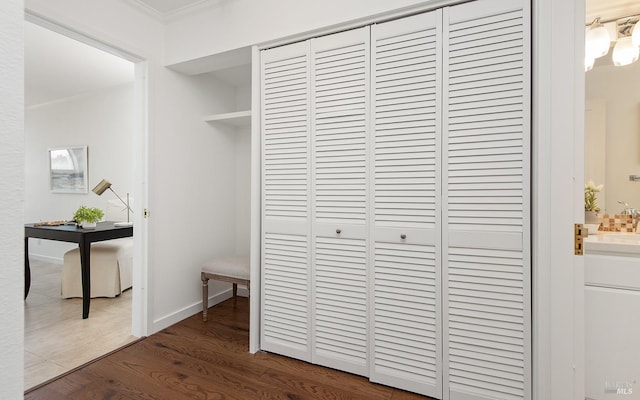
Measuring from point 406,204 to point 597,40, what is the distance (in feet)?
5.37

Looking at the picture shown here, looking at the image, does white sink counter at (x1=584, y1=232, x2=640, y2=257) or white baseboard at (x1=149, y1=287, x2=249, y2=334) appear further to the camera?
white baseboard at (x1=149, y1=287, x2=249, y2=334)

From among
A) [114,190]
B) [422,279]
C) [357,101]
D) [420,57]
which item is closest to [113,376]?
[422,279]

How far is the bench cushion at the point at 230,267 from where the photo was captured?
2547 mm

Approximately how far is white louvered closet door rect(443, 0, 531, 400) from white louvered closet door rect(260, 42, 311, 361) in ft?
2.88

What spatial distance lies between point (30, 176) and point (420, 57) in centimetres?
663

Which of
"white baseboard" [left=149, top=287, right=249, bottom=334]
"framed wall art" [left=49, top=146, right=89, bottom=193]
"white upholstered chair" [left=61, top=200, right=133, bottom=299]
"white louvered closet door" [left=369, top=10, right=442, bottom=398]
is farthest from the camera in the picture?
"framed wall art" [left=49, top=146, right=89, bottom=193]

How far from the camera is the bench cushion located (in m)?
2.55

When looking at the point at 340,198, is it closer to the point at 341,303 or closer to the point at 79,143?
the point at 341,303

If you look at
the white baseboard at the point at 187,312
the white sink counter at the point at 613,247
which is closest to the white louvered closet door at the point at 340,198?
the white sink counter at the point at 613,247

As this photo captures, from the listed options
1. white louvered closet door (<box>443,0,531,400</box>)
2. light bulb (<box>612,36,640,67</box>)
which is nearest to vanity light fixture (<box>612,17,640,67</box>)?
light bulb (<box>612,36,640,67</box>)

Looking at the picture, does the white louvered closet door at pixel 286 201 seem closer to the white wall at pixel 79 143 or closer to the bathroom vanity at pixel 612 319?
the bathroom vanity at pixel 612 319

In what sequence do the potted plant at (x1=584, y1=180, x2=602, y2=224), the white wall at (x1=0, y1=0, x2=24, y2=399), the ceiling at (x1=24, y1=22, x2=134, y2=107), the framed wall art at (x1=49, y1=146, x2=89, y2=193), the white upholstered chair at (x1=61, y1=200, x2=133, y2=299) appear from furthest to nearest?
the framed wall art at (x1=49, y1=146, x2=89, y2=193) → the white upholstered chair at (x1=61, y1=200, x2=133, y2=299) → the ceiling at (x1=24, y1=22, x2=134, y2=107) → the potted plant at (x1=584, y1=180, x2=602, y2=224) → the white wall at (x1=0, y1=0, x2=24, y2=399)

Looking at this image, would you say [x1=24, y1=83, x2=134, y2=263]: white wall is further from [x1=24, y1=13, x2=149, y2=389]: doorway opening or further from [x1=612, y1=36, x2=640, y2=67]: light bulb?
[x1=612, y1=36, x2=640, y2=67]: light bulb

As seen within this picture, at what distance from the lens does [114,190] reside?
429 centimetres
